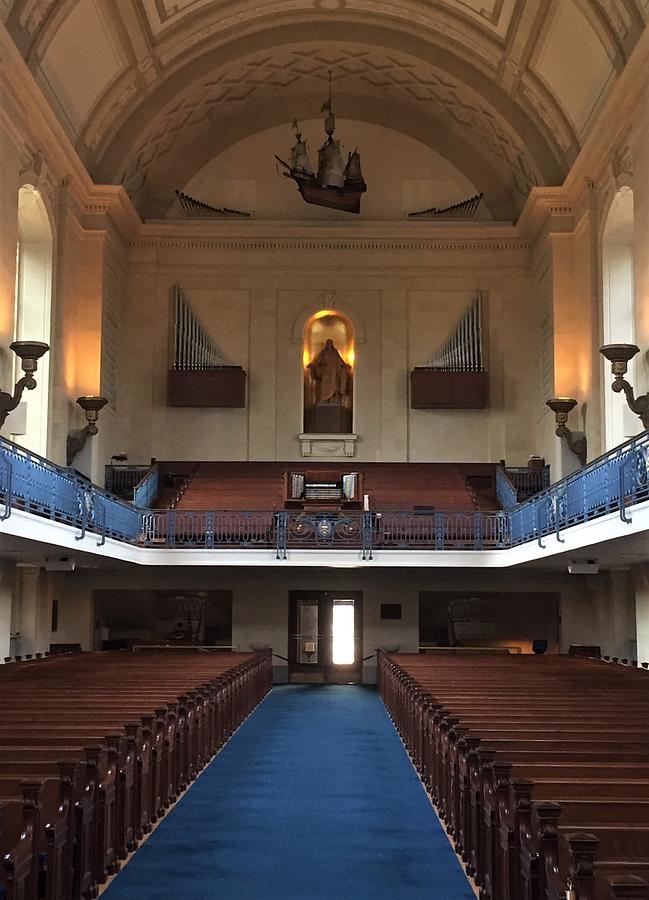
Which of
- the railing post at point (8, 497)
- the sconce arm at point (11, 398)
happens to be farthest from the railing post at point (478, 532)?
the railing post at point (8, 497)

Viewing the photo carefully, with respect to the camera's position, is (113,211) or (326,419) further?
(326,419)

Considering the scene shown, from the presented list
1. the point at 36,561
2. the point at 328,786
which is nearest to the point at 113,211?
the point at 36,561

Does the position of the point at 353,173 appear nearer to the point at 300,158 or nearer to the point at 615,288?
the point at 300,158

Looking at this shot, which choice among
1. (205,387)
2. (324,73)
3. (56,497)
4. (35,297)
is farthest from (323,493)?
(324,73)

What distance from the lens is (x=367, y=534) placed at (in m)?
18.5

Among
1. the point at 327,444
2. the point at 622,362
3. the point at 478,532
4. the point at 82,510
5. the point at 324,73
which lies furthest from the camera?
the point at 327,444

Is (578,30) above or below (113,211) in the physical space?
above

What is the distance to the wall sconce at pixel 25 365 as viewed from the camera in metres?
14.7

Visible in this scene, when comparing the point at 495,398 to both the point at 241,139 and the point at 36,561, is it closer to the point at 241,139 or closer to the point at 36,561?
the point at 241,139

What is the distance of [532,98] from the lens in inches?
818

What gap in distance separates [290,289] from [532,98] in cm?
678

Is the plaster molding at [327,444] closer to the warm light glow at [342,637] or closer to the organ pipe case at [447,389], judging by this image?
the organ pipe case at [447,389]

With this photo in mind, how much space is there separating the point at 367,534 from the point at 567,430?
4.48 meters

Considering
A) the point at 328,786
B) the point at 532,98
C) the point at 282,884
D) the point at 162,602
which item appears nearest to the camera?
the point at 282,884
